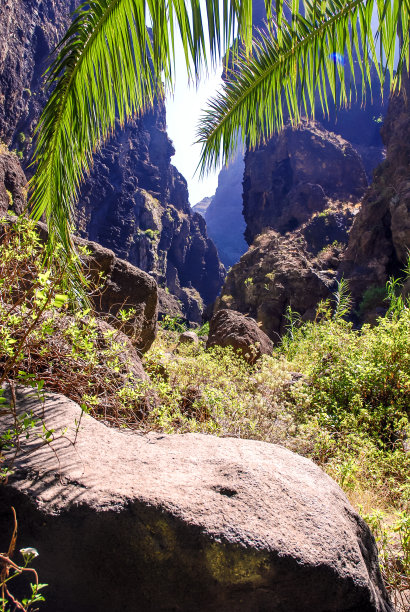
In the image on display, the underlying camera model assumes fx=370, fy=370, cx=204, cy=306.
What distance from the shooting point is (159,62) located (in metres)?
1.84

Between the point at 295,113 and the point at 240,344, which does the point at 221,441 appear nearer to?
the point at 295,113

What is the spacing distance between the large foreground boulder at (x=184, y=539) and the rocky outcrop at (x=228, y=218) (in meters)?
89.9

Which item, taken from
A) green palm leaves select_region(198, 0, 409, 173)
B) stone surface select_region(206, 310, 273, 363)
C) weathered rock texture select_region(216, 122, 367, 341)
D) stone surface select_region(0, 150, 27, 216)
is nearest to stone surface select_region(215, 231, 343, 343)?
weathered rock texture select_region(216, 122, 367, 341)

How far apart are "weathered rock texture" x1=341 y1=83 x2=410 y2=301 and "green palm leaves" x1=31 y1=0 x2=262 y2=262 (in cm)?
1344

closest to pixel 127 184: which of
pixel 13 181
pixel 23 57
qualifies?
pixel 23 57

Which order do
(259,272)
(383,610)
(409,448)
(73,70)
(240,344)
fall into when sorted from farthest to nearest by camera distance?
(259,272) → (240,344) → (409,448) → (73,70) → (383,610)

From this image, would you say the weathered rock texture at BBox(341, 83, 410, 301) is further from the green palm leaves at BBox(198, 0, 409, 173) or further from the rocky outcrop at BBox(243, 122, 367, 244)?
the green palm leaves at BBox(198, 0, 409, 173)

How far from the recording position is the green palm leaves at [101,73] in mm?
1667

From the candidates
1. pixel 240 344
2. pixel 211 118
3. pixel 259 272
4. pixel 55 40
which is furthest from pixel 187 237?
pixel 211 118

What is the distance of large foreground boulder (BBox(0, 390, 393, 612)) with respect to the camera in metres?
1.25

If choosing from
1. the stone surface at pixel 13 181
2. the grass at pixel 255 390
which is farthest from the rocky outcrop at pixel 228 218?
the grass at pixel 255 390

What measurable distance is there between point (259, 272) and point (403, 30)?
1762 cm

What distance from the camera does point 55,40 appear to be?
106 ft

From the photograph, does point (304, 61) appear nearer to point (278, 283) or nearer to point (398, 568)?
point (398, 568)
